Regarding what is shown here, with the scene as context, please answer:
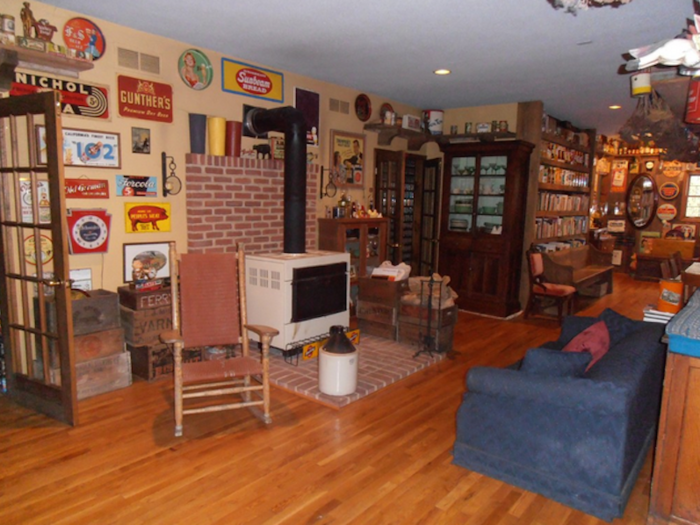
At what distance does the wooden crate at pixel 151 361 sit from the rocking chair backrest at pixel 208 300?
0.59m

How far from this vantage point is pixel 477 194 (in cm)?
610

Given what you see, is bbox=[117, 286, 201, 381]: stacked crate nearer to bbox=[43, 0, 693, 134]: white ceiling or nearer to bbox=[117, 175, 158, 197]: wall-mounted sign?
bbox=[117, 175, 158, 197]: wall-mounted sign

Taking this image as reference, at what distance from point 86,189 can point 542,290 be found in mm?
4872

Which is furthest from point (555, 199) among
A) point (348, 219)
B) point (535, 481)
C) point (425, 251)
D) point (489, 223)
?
point (535, 481)

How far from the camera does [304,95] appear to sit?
193 inches

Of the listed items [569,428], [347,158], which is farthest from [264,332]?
[347,158]

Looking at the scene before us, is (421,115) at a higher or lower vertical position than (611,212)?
higher

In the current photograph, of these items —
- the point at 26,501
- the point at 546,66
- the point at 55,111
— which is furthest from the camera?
the point at 546,66

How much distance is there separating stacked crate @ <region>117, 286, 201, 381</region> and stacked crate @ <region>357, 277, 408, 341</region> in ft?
6.38

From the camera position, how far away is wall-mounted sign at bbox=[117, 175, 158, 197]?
3.65 meters

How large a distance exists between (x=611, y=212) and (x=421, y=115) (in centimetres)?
603

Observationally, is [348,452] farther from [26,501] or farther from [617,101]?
[617,101]

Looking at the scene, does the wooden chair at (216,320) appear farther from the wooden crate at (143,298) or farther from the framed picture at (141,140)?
the framed picture at (141,140)

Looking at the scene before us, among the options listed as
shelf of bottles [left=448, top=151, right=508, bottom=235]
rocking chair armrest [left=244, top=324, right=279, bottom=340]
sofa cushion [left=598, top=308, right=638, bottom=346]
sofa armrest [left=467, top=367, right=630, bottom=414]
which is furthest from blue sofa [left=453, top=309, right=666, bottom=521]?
shelf of bottles [left=448, top=151, right=508, bottom=235]
